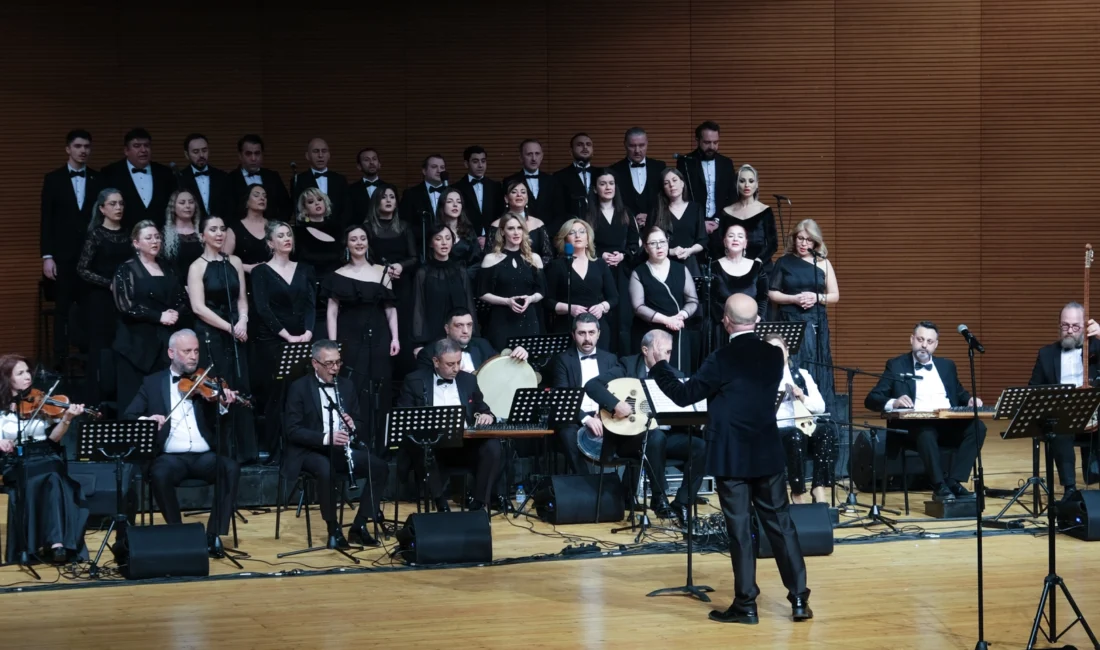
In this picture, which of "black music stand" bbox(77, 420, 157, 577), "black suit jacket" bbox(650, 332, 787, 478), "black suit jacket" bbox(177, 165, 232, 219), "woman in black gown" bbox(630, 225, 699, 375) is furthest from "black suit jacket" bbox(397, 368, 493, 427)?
"black suit jacket" bbox(650, 332, 787, 478)

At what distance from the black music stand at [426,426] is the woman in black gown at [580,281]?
1875 mm

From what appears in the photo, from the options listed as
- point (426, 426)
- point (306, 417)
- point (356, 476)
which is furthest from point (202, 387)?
point (426, 426)

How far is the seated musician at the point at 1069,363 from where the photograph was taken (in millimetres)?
8617

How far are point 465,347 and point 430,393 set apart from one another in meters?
0.60

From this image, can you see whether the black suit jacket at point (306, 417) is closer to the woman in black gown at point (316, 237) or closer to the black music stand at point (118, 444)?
the black music stand at point (118, 444)

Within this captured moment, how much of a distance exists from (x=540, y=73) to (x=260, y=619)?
6.62m

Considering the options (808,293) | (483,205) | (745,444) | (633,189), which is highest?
(633,189)

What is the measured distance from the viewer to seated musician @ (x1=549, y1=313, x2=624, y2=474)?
8.59 m

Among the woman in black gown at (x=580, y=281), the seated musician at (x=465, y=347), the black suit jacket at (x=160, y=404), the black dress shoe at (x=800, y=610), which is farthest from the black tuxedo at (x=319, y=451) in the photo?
the black dress shoe at (x=800, y=610)

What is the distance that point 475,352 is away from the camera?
28.8 ft

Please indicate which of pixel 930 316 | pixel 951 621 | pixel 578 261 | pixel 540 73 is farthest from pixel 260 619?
pixel 930 316

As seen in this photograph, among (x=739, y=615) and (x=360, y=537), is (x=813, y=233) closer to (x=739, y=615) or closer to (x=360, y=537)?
(x=360, y=537)

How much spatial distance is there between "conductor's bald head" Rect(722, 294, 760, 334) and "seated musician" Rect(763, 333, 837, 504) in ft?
6.94

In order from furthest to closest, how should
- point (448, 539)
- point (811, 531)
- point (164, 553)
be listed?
1. point (811, 531)
2. point (448, 539)
3. point (164, 553)
